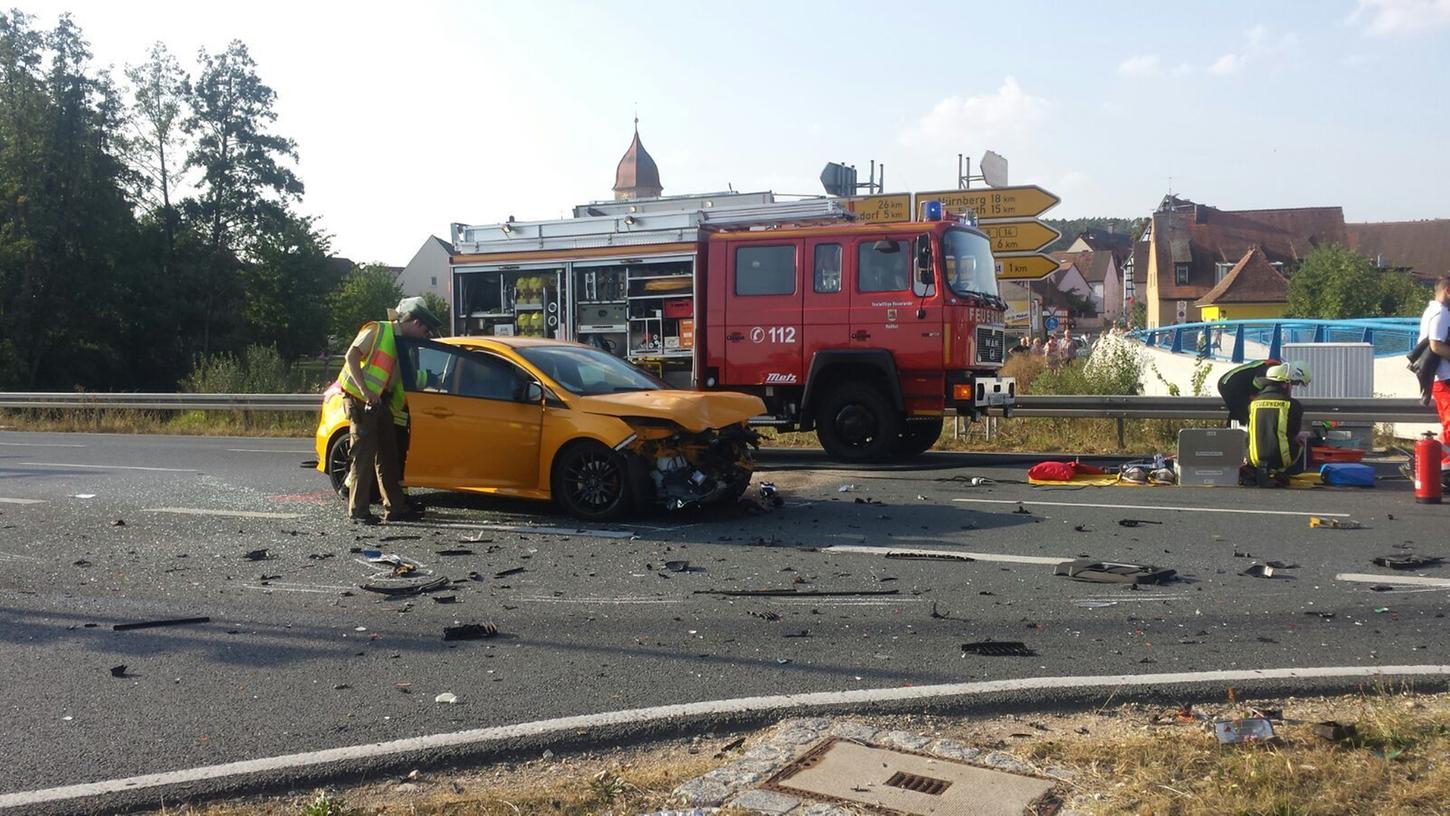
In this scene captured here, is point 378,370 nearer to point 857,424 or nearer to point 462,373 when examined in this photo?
point 462,373

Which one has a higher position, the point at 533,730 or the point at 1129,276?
the point at 1129,276

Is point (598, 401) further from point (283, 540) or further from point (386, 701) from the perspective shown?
point (386, 701)

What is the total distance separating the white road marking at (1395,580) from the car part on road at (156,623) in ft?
20.5

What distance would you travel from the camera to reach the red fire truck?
12.8 meters

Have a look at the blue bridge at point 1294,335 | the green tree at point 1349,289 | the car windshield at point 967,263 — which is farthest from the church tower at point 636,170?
the car windshield at point 967,263

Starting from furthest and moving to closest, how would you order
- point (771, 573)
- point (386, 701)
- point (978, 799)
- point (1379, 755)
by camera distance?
point (771, 573)
point (386, 701)
point (1379, 755)
point (978, 799)

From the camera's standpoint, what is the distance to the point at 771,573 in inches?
279

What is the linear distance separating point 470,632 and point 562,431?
328cm

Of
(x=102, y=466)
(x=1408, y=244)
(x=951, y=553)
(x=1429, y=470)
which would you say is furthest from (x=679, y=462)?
(x=1408, y=244)

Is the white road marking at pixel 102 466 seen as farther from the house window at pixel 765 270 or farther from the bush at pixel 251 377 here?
the bush at pixel 251 377

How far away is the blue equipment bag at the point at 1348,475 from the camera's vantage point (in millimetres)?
10508

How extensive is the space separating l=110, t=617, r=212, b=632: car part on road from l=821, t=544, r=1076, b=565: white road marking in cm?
376

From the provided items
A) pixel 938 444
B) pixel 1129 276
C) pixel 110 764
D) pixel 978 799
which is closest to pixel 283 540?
pixel 110 764

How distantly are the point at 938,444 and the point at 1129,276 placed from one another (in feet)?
348
